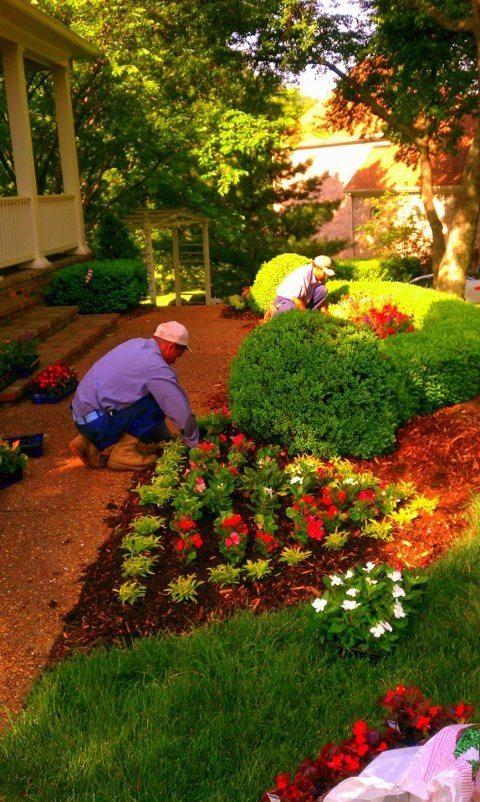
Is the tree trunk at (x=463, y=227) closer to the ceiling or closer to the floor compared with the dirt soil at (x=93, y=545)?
closer to the ceiling

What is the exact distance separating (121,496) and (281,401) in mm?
1329

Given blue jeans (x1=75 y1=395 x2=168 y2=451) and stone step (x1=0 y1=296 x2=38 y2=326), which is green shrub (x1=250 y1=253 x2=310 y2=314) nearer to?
stone step (x1=0 y1=296 x2=38 y2=326)

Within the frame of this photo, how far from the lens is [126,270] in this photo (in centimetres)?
1321

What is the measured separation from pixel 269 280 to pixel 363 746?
37.8ft

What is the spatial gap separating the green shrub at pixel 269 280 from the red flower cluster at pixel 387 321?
13.3 feet

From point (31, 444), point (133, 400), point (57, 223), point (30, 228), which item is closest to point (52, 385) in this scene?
point (31, 444)

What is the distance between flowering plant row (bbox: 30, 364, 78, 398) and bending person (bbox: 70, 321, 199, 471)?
190cm

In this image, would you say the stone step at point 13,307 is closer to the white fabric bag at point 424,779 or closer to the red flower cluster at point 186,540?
the red flower cluster at point 186,540

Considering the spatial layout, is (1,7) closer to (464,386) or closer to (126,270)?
(126,270)

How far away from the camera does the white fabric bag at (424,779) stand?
1.72 metres

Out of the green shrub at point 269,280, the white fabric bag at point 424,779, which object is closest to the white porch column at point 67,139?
the green shrub at point 269,280

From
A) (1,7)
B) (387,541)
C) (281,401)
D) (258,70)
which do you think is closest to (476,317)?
(281,401)

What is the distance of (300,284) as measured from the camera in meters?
9.38

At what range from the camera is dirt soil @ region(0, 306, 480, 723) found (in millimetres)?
3730
